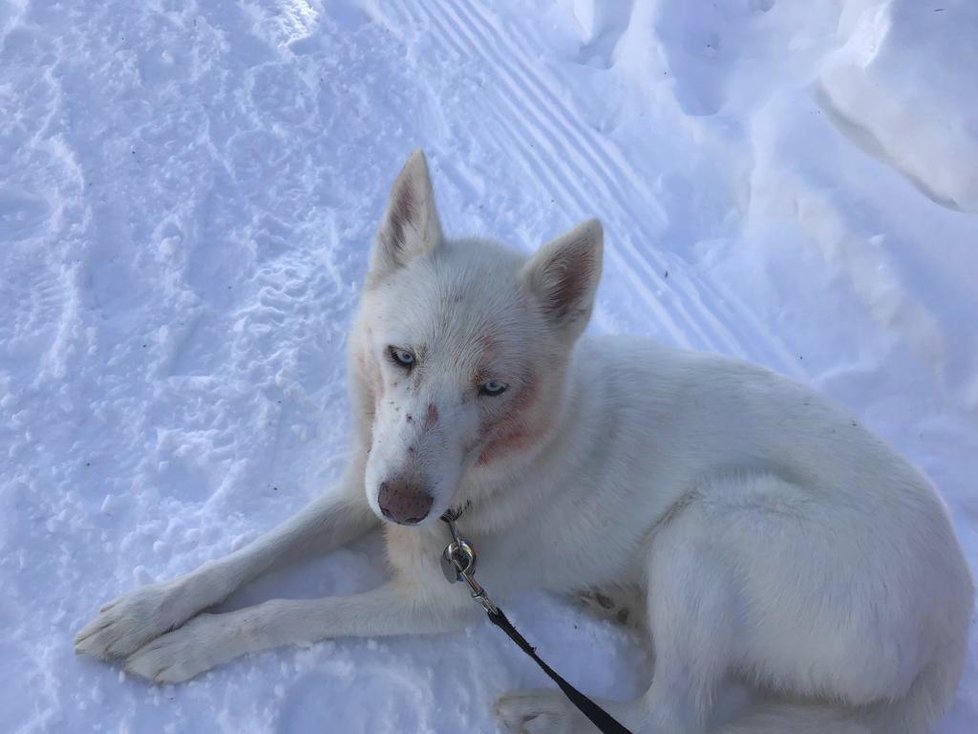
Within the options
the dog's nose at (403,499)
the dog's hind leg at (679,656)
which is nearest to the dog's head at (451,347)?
the dog's nose at (403,499)

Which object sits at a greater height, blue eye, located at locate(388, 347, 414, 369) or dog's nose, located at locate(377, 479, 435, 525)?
blue eye, located at locate(388, 347, 414, 369)

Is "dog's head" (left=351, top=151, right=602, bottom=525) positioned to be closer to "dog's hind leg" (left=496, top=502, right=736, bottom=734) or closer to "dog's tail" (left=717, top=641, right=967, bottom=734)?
"dog's hind leg" (left=496, top=502, right=736, bottom=734)

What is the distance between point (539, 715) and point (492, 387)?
3.58 feet

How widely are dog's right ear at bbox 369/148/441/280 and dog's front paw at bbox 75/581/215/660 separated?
1.19 meters

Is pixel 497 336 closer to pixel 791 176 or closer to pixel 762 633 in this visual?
pixel 762 633

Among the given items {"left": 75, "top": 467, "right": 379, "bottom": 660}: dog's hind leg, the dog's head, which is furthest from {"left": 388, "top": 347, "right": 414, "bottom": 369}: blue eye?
{"left": 75, "top": 467, "right": 379, "bottom": 660}: dog's hind leg

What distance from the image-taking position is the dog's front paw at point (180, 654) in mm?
2264

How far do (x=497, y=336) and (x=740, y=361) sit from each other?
1.12m

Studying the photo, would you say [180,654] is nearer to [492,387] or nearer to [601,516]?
[492,387]

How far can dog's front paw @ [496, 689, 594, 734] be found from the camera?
239 cm

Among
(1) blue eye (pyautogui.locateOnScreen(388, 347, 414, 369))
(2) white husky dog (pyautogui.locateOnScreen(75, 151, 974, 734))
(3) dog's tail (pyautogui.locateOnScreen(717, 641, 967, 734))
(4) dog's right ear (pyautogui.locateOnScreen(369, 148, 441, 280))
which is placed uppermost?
(4) dog's right ear (pyautogui.locateOnScreen(369, 148, 441, 280))

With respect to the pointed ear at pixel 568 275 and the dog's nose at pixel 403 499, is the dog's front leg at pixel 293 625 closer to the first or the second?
the dog's nose at pixel 403 499

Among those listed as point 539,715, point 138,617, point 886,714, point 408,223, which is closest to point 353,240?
point 408,223

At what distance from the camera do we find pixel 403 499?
1953 millimetres
